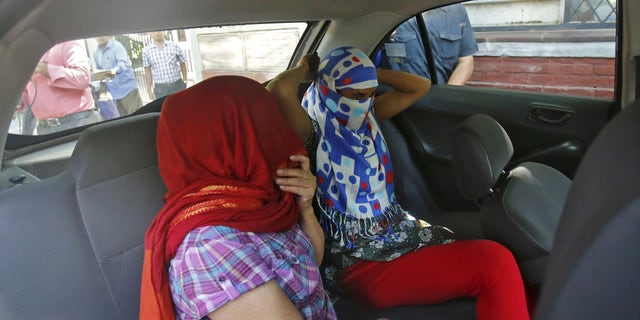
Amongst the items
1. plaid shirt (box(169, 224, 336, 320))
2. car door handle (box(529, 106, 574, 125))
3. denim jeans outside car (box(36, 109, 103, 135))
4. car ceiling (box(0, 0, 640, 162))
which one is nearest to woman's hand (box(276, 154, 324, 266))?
plaid shirt (box(169, 224, 336, 320))

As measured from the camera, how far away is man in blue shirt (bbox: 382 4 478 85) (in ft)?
8.60

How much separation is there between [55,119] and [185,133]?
3.11ft

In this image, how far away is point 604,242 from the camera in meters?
0.55

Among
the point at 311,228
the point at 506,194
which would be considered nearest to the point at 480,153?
the point at 506,194

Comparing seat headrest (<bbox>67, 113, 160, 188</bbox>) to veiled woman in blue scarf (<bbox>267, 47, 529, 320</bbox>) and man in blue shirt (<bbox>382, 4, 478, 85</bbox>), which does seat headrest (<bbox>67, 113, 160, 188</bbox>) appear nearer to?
veiled woman in blue scarf (<bbox>267, 47, 529, 320</bbox>)

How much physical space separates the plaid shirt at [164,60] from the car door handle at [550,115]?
5.97ft

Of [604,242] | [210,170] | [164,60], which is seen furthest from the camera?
[164,60]

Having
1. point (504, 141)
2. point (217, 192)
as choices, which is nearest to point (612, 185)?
point (217, 192)

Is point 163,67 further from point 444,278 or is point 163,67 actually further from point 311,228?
point 444,278

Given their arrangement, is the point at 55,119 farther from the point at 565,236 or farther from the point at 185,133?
the point at 565,236

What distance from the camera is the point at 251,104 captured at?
4.30 ft

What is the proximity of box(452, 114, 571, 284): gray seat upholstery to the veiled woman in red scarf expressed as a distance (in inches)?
24.3

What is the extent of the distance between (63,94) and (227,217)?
3.86 ft

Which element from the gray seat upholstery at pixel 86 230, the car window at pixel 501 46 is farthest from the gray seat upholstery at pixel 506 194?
the gray seat upholstery at pixel 86 230
